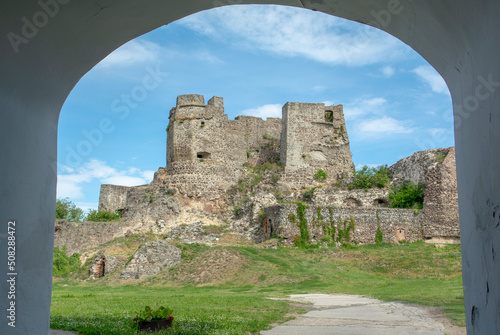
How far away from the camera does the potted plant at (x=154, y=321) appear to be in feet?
26.1

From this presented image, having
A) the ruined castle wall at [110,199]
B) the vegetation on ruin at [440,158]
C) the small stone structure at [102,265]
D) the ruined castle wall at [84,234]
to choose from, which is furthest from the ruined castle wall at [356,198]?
the ruined castle wall at [110,199]

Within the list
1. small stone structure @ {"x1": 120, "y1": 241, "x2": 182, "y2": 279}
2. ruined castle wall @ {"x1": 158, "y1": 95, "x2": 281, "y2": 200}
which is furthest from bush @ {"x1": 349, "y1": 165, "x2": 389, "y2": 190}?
small stone structure @ {"x1": 120, "y1": 241, "x2": 182, "y2": 279}

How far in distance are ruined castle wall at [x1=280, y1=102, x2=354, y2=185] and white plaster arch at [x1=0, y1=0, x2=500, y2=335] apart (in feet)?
97.8

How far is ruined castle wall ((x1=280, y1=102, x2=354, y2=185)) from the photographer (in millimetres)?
34406

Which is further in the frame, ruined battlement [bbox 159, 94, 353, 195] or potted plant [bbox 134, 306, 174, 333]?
ruined battlement [bbox 159, 94, 353, 195]

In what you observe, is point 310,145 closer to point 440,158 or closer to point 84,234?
point 440,158

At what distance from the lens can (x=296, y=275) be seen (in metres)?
20.8

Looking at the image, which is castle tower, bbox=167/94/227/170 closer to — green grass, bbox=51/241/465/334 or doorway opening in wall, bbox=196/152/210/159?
doorway opening in wall, bbox=196/152/210/159

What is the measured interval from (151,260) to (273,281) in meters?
6.89

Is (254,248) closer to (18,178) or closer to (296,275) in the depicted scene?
(296,275)

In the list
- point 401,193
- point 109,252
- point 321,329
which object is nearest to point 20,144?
point 321,329

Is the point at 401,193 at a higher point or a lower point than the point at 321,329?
higher

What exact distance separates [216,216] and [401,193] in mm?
12681

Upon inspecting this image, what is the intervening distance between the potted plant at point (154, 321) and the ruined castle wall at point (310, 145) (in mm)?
26057
